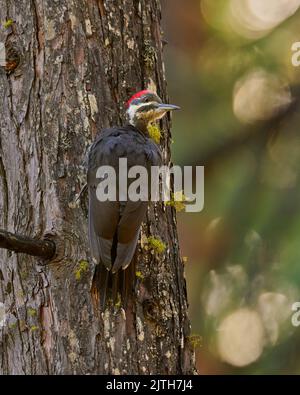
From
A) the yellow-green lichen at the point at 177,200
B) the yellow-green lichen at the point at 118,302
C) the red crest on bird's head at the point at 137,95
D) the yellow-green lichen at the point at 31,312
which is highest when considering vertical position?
the red crest on bird's head at the point at 137,95

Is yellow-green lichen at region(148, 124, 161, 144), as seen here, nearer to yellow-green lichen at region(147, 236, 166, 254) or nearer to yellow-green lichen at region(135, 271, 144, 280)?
yellow-green lichen at region(147, 236, 166, 254)

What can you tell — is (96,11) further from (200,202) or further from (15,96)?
(200,202)

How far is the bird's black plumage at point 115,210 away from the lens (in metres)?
3.63

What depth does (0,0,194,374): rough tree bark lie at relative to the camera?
361 cm

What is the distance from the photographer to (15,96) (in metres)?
3.98

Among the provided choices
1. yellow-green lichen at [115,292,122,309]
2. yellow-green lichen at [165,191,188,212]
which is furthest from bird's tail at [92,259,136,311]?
yellow-green lichen at [165,191,188,212]

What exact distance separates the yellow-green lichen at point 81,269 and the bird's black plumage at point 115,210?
8 centimetres

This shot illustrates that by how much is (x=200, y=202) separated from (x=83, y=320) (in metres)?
2.63

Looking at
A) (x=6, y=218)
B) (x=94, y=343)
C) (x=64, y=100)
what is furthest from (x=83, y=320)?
(x=64, y=100)

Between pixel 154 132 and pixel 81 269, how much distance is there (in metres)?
1.07

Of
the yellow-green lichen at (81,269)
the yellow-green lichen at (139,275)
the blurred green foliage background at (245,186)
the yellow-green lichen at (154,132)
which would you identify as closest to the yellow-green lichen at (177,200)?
the yellow-green lichen at (154,132)

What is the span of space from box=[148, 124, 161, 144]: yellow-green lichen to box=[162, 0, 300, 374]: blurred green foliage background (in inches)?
73.3

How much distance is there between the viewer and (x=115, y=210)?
379cm

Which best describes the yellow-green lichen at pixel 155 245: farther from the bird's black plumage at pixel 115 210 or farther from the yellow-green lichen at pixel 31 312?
the yellow-green lichen at pixel 31 312
